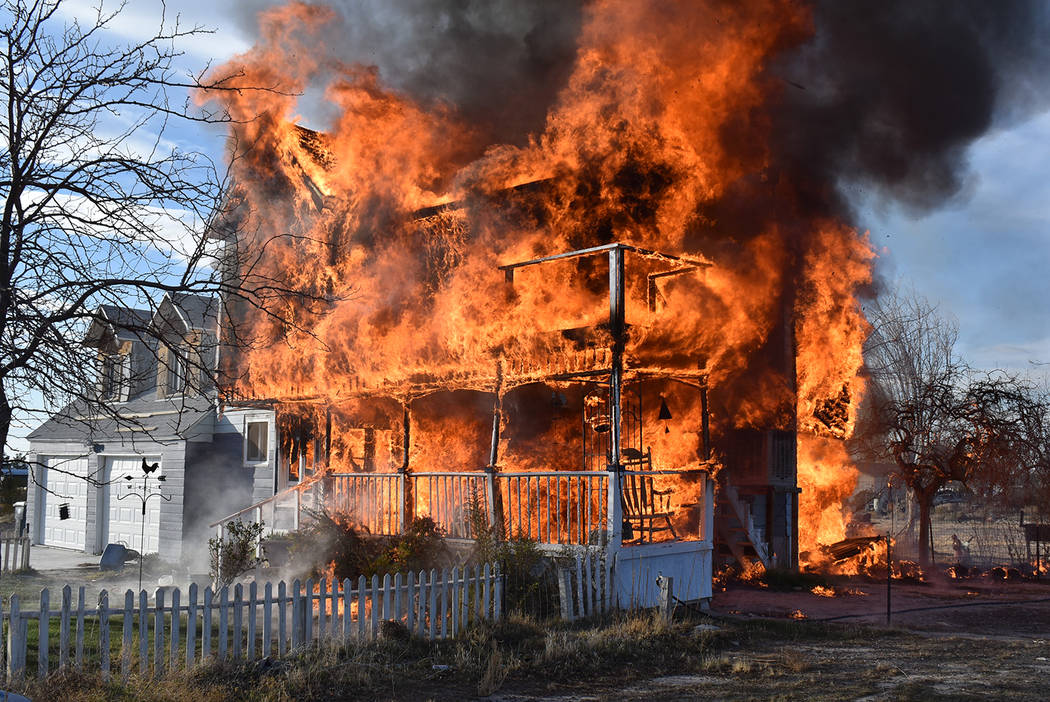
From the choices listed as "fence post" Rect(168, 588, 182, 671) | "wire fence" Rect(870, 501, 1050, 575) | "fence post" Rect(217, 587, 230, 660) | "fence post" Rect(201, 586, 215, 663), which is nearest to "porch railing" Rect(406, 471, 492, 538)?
"fence post" Rect(217, 587, 230, 660)

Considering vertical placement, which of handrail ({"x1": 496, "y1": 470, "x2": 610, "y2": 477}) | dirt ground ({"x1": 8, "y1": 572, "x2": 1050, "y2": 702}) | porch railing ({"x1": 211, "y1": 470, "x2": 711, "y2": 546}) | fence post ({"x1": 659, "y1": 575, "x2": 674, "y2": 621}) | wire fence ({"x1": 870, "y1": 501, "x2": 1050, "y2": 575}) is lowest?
wire fence ({"x1": 870, "y1": 501, "x2": 1050, "y2": 575})

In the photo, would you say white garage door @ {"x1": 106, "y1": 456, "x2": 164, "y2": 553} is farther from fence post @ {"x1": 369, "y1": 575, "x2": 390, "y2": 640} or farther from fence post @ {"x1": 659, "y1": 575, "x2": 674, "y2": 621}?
fence post @ {"x1": 659, "y1": 575, "x2": 674, "y2": 621}

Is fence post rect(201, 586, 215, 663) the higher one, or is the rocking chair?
the rocking chair

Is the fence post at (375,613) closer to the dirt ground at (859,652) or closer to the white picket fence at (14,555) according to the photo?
the dirt ground at (859,652)

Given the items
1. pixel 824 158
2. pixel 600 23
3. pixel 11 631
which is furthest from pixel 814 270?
pixel 11 631

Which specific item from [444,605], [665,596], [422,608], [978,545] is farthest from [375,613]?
[978,545]

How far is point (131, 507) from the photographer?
Answer: 23109mm

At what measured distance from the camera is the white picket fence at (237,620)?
26.3ft

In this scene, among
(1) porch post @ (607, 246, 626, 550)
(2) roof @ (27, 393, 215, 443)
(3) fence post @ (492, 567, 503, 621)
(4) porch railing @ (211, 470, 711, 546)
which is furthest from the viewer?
(2) roof @ (27, 393, 215, 443)

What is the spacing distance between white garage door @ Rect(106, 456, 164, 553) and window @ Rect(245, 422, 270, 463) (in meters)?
2.55

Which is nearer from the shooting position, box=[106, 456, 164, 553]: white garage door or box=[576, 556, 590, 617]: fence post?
box=[576, 556, 590, 617]: fence post

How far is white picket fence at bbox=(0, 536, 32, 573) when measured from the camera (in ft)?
62.7

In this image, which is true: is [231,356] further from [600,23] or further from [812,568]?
[812,568]

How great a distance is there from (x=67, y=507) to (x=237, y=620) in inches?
698
